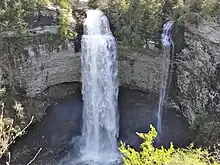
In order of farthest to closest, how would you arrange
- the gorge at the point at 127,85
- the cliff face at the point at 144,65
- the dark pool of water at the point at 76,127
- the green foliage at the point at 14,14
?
the dark pool of water at the point at 76,127
the gorge at the point at 127,85
the cliff face at the point at 144,65
the green foliage at the point at 14,14

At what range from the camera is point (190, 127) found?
561 inches

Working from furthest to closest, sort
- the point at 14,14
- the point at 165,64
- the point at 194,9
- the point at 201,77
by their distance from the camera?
the point at 165,64
the point at 201,77
the point at 194,9
the point at 14,14

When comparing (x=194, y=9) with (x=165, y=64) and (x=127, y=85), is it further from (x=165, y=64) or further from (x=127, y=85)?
Result: (x=127, y=85)

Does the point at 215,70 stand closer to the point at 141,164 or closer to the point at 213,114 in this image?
the point at 213,114

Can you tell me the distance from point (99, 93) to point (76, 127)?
6.33 ft

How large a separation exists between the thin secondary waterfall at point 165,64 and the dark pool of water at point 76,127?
A: 0.26 m

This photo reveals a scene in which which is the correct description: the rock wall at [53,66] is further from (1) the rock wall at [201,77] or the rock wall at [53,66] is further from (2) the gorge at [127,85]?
(1) the rock wall at [201,77]

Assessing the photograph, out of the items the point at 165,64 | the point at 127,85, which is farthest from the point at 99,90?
the point at 165,64

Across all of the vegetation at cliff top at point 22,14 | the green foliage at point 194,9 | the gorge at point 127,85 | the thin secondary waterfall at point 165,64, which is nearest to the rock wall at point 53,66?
the gorge at point 127,85

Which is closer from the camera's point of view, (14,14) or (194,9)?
(14,14)

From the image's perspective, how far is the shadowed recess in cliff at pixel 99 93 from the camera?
14.8 metres

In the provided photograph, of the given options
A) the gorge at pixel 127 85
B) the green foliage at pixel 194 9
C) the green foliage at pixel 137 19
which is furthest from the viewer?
the green foliage at pixel 137 19

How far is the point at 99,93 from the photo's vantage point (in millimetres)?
15531

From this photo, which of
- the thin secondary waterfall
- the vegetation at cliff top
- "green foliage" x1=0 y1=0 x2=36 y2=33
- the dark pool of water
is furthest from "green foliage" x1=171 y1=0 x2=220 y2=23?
"green foliage" x1=0 y1=0 x2=36 y2=33
